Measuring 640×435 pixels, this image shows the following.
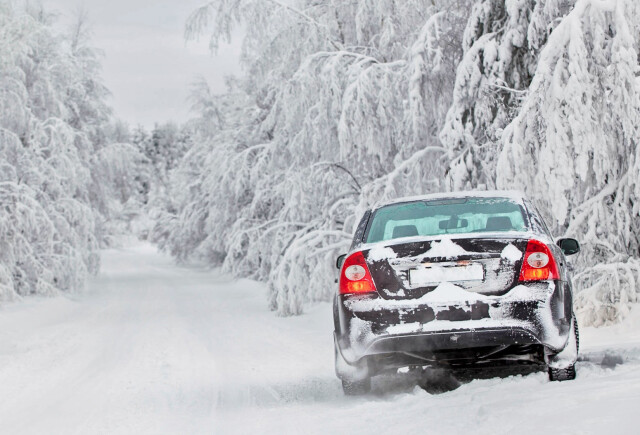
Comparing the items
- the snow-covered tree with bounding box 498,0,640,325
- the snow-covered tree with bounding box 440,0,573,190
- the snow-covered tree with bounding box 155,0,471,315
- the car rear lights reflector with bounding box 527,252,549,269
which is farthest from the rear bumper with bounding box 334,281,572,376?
the snow-covered tree with bounding box 155,0,471,315

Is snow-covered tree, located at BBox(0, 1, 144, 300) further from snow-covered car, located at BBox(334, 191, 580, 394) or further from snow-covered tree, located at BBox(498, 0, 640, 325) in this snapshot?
snow-covered car, located at BBox(334, 191, 580, 394)

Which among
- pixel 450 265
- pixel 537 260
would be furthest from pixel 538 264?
pixel 450 265

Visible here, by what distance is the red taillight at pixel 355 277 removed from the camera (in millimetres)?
5620

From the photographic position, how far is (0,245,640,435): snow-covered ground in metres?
4.66

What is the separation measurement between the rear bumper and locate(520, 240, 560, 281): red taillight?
0.06 m

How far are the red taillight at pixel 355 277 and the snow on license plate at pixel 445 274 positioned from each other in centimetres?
31

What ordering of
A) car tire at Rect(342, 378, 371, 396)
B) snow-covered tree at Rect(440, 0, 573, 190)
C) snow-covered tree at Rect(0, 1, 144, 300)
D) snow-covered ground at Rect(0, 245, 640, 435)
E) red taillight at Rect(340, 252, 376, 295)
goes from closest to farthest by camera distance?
snow-covered ground at Rect(0, 245, 640, 435), red taillight at Rect(340, 252, 376, 295), car tire at Rect(342, 378, 371, 396), snow-covered tree at Rect(440, 0, 573, 190), snow-covered tree at Rect(0, 1, 144, 300)

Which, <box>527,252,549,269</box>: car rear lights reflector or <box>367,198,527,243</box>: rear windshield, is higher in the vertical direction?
<box>367,198,527,243</box>: rear windshield

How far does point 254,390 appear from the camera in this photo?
6.95 m

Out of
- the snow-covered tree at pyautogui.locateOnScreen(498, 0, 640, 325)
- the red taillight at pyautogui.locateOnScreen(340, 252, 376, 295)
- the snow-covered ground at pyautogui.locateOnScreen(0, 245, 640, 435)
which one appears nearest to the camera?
the snow-covered ground at pyautogui.locateOnScreen(0, 245, 640, 435)

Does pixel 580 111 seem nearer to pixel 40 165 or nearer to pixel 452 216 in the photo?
pixel 452 216

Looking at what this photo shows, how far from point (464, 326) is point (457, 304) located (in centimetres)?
15

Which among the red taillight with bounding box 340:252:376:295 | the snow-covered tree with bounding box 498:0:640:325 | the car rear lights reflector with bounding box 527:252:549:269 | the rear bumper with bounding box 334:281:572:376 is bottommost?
the rear bumper with bounding box 334:281:572:376

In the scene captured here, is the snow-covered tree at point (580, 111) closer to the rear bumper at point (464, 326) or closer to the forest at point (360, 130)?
the forest at point (360, 130)
